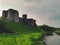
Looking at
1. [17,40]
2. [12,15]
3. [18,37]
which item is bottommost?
[18,37]

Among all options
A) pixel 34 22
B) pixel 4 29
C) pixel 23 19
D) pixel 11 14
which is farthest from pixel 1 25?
pixel 34 22

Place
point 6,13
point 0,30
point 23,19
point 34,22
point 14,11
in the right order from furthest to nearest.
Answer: point 34,22
point 23,19
point 6,13
point 14,11
point 0,30

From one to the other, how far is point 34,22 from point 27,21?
1786 cm

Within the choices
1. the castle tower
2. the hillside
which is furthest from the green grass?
the castle tower

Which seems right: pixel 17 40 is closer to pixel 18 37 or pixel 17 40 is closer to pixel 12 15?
pixel 18 37

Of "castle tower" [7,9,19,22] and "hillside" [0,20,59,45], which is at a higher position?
"castle tower" [7,9,19,22]

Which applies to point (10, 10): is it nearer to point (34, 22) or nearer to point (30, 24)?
point (30, 24)

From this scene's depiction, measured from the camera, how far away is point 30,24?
6850 inches

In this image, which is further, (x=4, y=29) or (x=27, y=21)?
(x=27, y=21)

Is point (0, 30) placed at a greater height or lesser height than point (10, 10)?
lesser

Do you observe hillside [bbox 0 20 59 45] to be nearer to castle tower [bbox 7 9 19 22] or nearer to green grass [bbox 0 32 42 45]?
green grass [bbox 0 32 42 45]

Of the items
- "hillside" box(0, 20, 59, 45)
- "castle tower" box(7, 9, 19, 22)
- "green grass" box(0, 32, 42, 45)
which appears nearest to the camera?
"green grass" box(0, 32, 42, 45)

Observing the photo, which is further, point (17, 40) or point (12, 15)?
point (12, 15)

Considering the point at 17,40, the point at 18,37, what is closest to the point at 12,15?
the point at 18,37
